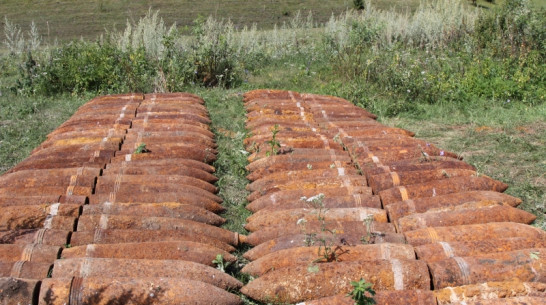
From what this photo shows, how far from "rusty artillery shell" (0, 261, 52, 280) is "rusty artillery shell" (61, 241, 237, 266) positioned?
265 mm

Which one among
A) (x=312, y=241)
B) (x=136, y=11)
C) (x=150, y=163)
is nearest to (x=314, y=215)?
(x=312, y=241)

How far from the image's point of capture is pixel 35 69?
10328 millimetres

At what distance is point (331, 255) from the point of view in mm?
3871

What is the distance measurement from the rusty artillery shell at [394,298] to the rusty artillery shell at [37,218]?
2.16 metres

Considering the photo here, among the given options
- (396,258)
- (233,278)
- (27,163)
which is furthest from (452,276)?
(27,163)

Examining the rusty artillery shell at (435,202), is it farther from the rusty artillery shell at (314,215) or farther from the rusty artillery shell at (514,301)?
the rusty artillery shell at (514,301)

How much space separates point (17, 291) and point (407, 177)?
353 cm

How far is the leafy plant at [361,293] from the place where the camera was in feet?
10.6

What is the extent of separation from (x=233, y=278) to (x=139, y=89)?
6817 mm

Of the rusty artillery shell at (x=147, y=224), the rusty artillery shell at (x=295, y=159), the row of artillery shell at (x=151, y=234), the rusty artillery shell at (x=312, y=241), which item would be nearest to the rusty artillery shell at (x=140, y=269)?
the row of artillery shell at (x=151, y=234)

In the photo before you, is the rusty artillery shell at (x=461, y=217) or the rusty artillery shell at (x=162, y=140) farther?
the rusty artillery shell at (x=162, y=140)

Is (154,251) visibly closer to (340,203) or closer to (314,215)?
(314,215)

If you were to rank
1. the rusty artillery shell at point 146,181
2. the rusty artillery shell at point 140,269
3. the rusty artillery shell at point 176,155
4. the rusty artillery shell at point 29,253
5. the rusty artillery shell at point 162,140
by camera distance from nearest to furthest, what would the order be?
the rusty artillery shell at point 140,269 < the rusty artillery shell at point 29,253 < the rusty artillery shell at point 146,181 < the rusty artillery shell at point 176,155 < the rusty artillery shell at point 162,140

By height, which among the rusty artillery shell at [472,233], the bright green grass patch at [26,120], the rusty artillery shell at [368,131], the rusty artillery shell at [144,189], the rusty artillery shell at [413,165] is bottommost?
the bright green grass patch at [26,120]
